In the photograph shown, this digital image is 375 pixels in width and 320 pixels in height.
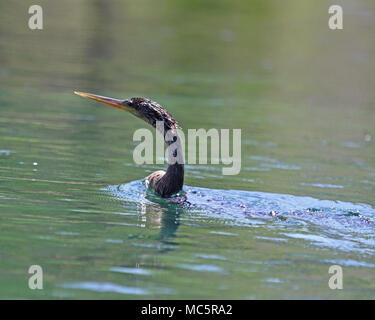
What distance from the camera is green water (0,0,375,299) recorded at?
620 centimetres

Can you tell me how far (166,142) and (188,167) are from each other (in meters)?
1.81

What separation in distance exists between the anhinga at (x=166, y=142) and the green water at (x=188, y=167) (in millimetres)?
202

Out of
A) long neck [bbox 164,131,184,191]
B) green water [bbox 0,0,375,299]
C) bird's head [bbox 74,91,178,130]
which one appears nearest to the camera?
green water [bbox 0,0,375,299]

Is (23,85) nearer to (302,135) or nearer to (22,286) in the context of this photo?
(302,135)

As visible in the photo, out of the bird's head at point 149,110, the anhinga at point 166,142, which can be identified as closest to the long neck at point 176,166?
the anhinga at point 166,142

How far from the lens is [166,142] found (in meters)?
8.61

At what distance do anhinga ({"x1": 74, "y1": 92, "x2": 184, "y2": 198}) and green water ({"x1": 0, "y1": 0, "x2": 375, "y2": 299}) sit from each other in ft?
0.66

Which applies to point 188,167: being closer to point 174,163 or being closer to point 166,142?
point 166,142

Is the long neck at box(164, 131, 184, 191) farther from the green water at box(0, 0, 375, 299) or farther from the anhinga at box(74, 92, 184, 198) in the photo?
the green water at box(0, 0, 375, 299)

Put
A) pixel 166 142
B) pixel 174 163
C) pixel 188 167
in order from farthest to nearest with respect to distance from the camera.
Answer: pixel 188 167
pixel 166 142
pixel 174 163

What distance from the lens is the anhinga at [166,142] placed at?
27.4 ft

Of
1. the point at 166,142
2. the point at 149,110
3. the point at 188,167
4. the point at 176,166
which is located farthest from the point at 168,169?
the point at 188,167

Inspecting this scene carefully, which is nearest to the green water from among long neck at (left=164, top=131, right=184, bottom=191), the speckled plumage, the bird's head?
the speckled plumage
